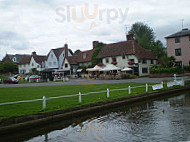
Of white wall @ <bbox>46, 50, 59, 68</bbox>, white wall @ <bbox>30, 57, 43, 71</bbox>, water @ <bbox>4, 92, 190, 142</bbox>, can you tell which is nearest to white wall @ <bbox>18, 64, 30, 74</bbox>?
white wall @ <bbox>30, 57, 43, 71</bbox>

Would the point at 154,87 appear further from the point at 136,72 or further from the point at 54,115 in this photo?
the point at 136,72

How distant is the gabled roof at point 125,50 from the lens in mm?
51381

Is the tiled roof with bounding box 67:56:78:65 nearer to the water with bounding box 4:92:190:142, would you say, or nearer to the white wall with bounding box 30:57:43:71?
the white wall with bounding box 30:57:43:71

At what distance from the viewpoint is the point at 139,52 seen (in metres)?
51.7

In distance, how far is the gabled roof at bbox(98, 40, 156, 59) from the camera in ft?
169

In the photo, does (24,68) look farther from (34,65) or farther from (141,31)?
(141,31)

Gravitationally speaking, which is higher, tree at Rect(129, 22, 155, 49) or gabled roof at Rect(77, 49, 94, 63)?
tree at Rect(129, 22, 155, 49)

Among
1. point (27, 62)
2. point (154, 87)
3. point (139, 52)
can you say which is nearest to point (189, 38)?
point (139, 52)

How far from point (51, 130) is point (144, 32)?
245 ft

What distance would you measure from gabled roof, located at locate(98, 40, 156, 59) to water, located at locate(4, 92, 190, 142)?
38.2 meters

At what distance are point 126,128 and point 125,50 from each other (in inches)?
1732

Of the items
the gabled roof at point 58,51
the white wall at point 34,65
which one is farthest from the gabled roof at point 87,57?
the white wall at point 34,65

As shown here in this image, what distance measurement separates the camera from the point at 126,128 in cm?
1040

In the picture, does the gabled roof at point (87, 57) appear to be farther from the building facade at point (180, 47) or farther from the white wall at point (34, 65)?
the building facade at point (180, 47)
